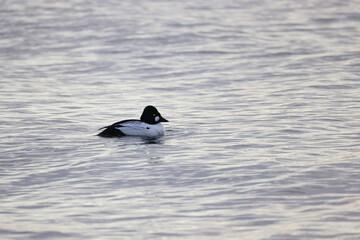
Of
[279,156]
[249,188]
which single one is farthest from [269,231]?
[279,156]

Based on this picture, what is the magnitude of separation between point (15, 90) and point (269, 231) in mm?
13378

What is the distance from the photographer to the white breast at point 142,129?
48.6 feet

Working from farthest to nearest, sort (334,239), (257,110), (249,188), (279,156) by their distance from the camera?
(257,110)
(279,156)
(249,188)
(334,239)

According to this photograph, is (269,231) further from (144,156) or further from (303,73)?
(303,73)

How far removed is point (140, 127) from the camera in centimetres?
1503

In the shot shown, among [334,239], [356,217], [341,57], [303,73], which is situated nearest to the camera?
[334,239]

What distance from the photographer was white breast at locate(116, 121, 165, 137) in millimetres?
14820

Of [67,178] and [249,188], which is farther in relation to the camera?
[67,178]

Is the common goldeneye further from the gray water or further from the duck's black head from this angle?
the gray water

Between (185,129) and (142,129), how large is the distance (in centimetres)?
98

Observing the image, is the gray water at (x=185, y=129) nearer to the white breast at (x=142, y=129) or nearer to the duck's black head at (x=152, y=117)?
the white breast at (x=142, y=129)

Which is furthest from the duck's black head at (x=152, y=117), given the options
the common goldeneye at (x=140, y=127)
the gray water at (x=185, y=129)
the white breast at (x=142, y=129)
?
the gray water at (x=185, y=129)

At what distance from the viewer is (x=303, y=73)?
873 inches

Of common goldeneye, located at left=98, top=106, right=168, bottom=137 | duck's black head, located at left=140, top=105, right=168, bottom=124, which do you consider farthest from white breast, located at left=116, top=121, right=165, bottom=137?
duck's black head, located at left=140, top=105, right=168, bottom=124
